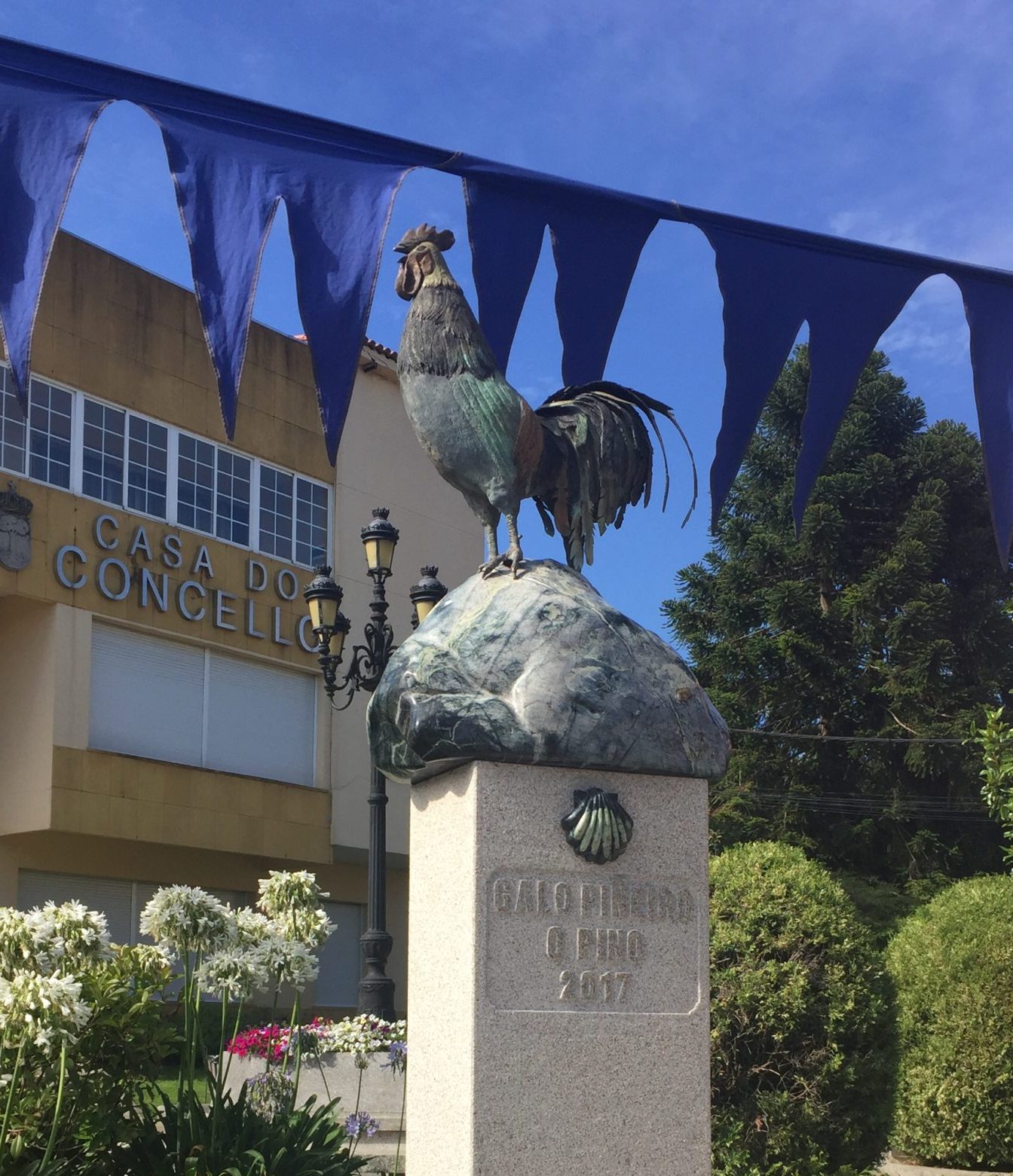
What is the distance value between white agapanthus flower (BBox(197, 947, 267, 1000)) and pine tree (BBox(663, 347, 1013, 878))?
16.9 m

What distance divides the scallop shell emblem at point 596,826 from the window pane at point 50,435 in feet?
52.7

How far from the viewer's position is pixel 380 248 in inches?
247

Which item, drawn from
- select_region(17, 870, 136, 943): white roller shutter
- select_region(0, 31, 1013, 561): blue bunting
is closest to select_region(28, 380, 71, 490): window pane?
select_region(17, 870, 136, 943): white roller shutter

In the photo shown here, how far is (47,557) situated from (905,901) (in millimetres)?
13586

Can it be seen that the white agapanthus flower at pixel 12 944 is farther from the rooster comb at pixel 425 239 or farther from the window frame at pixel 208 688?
the window frame at pixel 208 688

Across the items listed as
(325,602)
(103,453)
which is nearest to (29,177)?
(325,602)

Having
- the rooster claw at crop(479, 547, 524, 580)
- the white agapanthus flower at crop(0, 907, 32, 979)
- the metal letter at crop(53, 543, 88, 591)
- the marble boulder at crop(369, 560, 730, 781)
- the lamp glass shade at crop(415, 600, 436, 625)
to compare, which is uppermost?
the metal letter at crop(53, 543, 88, 591)

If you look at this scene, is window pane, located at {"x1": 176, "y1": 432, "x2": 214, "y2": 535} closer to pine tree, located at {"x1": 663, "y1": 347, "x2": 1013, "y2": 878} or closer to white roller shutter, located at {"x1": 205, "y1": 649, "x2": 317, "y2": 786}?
white roller shutter, located at {"x1": 205, "y1": 649, "x2": 317, "y2": 786}

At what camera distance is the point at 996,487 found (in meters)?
7.56

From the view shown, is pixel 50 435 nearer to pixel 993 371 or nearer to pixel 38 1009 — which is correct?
pixel 38 1009

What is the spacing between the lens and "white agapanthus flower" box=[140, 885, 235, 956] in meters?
7.17

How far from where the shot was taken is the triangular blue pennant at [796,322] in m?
7.02

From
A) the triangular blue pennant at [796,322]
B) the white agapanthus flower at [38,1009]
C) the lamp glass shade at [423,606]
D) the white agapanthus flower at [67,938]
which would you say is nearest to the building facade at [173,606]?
the lamp glass shade at [423,606]

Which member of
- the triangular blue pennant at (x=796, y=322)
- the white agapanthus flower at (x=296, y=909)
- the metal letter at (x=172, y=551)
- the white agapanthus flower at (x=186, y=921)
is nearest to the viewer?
the triangular blue pennant at (x=796, y=322)
